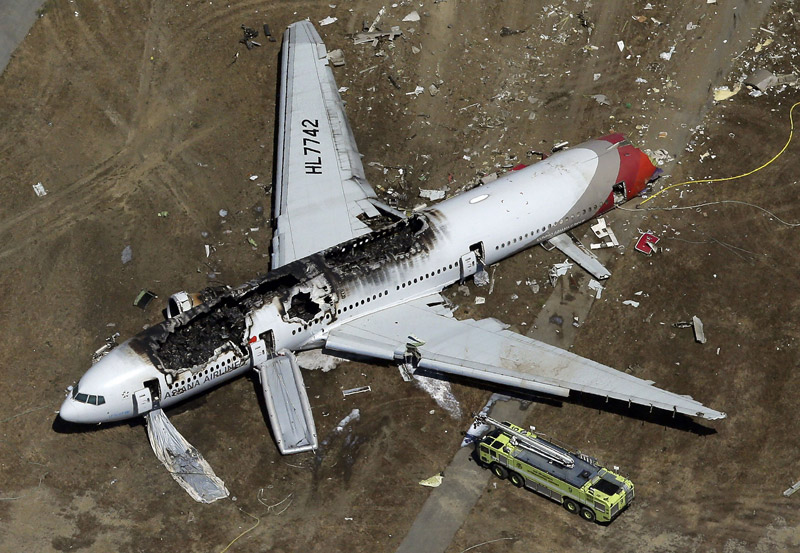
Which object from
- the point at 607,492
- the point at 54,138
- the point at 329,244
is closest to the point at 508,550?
the point at 607,492

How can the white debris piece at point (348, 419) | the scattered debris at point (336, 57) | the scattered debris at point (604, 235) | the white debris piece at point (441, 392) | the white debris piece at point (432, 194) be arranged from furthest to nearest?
the scattered debris at point (336, 57) → the white debris piece at point (432, 194) → the scattered debris at point (604, 235) → the white debris piece at point (441, 392) → the white debris piece at point (348, 419)

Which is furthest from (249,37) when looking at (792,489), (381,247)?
(792,489)

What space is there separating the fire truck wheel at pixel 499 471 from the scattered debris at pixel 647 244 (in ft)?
50.1

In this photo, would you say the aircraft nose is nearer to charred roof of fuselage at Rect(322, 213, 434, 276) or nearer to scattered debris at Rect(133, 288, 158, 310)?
scattered debris at Rect(133, 288, 158, 310)

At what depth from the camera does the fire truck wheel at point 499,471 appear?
39.1 m

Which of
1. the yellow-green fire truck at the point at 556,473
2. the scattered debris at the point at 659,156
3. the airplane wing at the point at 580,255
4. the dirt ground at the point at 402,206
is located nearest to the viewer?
the yellow-green fire truck at the point at 556,473

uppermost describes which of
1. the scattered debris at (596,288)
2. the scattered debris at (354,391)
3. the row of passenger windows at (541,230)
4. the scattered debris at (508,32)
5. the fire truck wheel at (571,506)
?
the scattered debris at (508,32)

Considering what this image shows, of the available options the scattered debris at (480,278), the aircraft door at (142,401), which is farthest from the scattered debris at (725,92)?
the aircraft door at (142,401)

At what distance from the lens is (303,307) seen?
42719mm

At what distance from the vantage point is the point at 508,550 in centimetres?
3756

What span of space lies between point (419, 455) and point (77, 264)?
21217 millimetres

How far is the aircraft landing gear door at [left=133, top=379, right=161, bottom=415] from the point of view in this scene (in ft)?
130

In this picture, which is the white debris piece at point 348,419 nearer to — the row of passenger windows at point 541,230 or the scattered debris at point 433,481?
the scattered debris at point 433,481

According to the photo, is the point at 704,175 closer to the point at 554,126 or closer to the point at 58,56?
the point at 554,126
